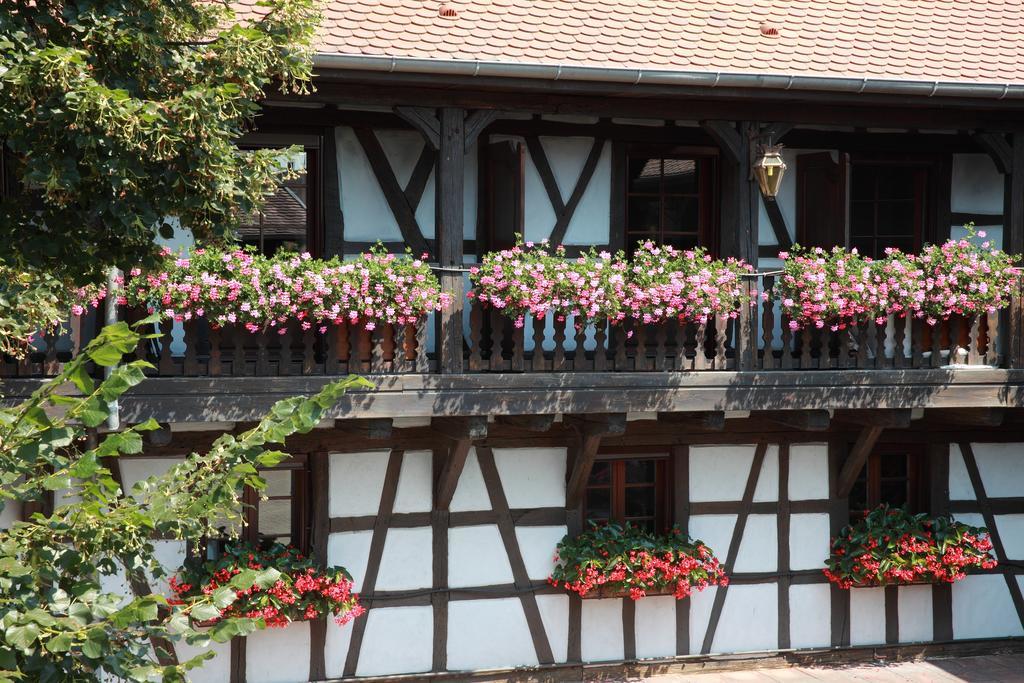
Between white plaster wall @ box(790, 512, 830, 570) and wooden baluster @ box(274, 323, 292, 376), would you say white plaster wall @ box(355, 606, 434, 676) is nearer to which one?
wooden baluster @ box(274, 323, 292, 376)

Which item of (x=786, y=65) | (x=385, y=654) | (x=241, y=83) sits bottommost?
(x=385, y=654)

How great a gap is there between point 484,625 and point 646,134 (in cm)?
427

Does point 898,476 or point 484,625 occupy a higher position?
point 898,476

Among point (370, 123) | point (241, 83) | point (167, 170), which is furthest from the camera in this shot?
point (370, 123)

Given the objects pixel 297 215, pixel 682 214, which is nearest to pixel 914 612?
pixel 682 214

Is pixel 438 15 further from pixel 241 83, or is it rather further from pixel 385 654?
pixel 385 654

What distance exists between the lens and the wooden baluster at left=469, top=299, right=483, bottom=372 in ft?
29.8

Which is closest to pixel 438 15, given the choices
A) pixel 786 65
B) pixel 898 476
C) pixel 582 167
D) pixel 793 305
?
pixel 582 167

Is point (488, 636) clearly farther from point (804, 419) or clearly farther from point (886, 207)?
point (886, 207)

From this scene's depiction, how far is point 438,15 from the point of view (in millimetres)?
9719

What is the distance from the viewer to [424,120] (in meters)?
8.98

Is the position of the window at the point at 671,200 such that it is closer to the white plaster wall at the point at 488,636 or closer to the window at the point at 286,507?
the white plaster wall at the point at 488,636

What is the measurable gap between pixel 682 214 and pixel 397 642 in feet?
14.1

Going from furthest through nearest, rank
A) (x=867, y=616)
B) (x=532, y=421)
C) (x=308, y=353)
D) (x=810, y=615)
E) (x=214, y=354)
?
(x=867, y=616) < (x=810, y=615) < (x=532, y=421) < (x=308, y=353) < (x=214, y=354)
